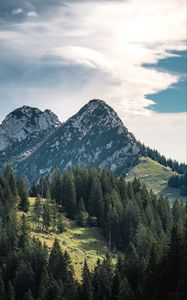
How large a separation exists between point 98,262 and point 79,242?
3519 cm

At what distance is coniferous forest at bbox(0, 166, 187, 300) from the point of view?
84.0 metres

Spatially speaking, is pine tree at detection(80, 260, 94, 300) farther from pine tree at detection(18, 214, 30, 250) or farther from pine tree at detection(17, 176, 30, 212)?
pine tree at detection(17, 176, 30, 212)

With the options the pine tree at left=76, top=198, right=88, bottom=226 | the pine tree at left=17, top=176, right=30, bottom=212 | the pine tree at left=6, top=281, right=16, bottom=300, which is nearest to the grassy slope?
the pine tree at left=76, top=198, right=88, bottom=226

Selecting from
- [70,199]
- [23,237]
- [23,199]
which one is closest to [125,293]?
[23,237]

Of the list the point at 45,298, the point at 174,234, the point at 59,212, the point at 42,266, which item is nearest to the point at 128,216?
the point at 59,212

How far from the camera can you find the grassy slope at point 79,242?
151m

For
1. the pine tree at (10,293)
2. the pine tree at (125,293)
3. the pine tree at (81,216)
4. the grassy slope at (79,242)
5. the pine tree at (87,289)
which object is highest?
the pine tree at (81,216)

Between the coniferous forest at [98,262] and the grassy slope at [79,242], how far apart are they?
3.26 meters

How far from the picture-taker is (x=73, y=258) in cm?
14938

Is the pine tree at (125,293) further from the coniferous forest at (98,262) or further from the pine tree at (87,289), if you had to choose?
the pine tree at (87,289)

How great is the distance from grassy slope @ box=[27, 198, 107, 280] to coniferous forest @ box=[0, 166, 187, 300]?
10.7ft

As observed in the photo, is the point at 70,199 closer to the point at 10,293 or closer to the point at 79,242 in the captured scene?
the point at 79,242

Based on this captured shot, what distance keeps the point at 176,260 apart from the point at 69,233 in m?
92.2

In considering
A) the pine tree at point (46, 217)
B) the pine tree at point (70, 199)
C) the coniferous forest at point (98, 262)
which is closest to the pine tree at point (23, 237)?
the coniferous forest at point (98, 262)
